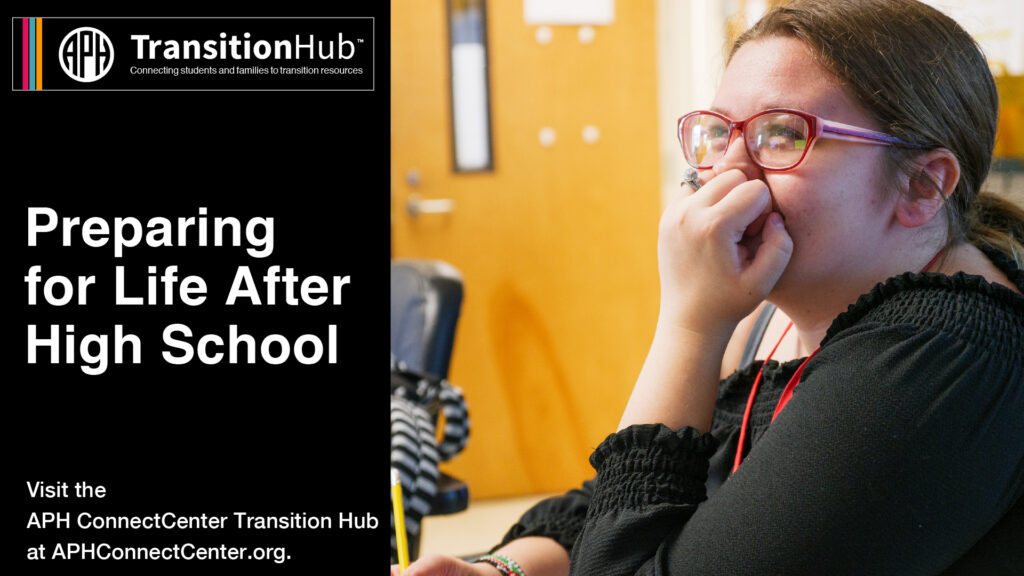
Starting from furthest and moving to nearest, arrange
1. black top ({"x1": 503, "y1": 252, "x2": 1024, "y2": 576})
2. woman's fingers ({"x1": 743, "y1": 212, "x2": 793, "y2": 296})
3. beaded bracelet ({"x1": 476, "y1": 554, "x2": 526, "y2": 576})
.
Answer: beaded bracelet ({"x1": 476, "y1": 554, "x2": 526, "y2": 576}) → woman's fingers ({"x1": 743, "y1": 212, "x2": 793, "y2": 296}) → black top ({"x1": 503, "y1": 252, "x2": 1024, "y2": 576})

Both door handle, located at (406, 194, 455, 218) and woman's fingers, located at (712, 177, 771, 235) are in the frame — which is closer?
woman's fingers, located at (712, 177, 771, 235)

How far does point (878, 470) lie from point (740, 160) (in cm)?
28

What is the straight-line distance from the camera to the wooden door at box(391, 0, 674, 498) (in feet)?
11.0

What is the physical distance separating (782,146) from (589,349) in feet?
9.02

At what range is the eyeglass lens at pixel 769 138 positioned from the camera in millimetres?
738

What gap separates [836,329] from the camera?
2.37 ft

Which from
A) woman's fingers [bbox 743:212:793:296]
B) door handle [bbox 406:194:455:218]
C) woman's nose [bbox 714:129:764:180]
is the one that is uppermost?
door handle [bbox 406:194:455:218]

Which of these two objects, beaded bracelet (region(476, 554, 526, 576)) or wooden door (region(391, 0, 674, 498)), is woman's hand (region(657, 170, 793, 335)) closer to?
beaded bracelet (region(476, 554, 526, 576))
